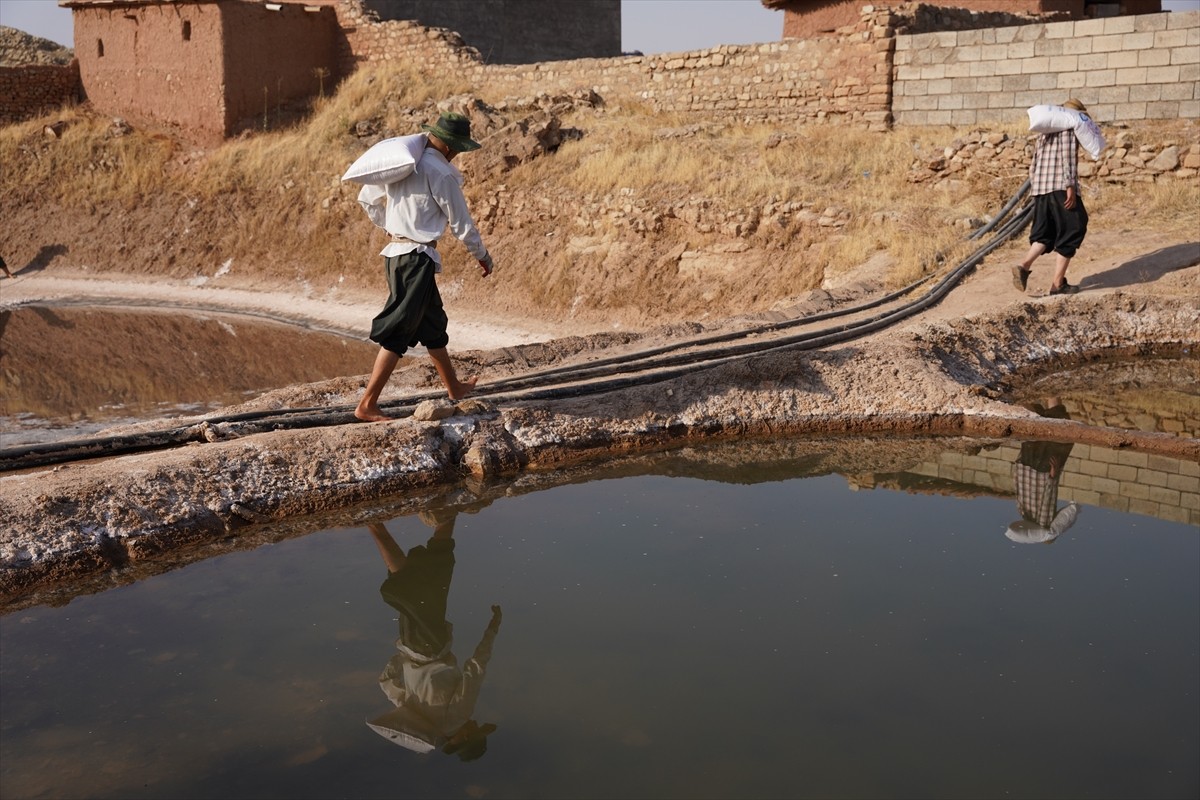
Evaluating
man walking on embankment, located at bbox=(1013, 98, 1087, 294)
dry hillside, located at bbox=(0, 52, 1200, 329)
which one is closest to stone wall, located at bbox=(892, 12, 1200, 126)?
dry hillside, located at bbox=(0, 52, 1200, 329)

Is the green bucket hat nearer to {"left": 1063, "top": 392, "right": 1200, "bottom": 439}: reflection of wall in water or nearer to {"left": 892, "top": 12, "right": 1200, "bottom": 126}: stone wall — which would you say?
{"left": 1063, "top": 392, "right": 1200, "bottom": 439}: reflection of wall in water

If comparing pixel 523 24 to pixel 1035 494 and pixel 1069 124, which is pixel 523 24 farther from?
pixel 1035 494

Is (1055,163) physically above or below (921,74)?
below

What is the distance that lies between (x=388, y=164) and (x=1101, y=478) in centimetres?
387

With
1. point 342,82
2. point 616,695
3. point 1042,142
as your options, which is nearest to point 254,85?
point 342,82

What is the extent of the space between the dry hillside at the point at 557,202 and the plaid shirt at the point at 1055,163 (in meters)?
1.41

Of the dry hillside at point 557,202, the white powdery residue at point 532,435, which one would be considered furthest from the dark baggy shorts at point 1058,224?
the white powdery residue at point 532,435

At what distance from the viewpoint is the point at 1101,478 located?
573cm

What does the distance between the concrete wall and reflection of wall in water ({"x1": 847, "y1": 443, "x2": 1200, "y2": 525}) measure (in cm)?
1579

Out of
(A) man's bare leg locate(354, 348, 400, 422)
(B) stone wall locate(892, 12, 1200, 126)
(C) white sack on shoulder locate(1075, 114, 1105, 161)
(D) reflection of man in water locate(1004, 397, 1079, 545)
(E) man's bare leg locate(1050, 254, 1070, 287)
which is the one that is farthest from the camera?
(B) stone wall locate(892, 12, 1200, 126)

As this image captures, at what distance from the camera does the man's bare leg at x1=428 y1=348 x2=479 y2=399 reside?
227 inches

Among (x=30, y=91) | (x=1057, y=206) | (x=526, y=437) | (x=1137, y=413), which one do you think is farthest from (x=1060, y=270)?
(x=30, y=91)

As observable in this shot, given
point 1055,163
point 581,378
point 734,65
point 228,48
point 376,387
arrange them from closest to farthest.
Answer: point 376,387 < point 581,378 < point 1055,163 < point 734,65 < point 228,48

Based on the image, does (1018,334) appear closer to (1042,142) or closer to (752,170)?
(1042,142)
